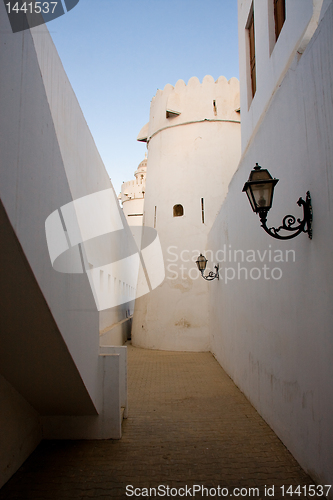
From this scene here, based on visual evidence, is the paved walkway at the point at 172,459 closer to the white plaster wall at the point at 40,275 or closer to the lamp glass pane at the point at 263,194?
the white plaster wall at the point at 40,275

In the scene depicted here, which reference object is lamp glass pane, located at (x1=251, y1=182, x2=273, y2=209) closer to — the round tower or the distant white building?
the round tower

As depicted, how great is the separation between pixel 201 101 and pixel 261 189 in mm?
10954

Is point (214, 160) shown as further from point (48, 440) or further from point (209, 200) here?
point (48, 440)

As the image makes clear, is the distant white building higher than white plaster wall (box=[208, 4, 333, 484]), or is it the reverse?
the distant white building

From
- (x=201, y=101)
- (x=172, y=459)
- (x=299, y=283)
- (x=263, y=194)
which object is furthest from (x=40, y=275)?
(x=201, y=101)

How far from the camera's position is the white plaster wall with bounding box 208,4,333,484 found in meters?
2.79

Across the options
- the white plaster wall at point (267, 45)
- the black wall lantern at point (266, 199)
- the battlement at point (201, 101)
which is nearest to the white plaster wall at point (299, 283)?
the black wall lantern at point (266, 199)

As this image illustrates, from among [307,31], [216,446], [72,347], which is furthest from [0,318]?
[307,31]

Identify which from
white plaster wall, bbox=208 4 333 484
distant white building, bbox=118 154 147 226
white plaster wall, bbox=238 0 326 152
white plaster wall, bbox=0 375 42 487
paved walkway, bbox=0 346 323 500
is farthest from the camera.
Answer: distant white building, bbox=118 154 147 226

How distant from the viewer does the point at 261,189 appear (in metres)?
3.07

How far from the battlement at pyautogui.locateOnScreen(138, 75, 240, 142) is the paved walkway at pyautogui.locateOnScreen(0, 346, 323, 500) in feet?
32.7

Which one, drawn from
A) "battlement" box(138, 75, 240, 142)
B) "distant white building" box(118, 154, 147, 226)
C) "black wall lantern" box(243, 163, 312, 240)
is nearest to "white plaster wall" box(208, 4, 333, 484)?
"black wall lantern" box(243, 163, 312, 240)

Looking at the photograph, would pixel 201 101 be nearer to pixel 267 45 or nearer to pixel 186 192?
pixel 186 192

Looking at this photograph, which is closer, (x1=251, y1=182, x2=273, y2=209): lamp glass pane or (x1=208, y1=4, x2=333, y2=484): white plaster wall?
(x1=208, y1=4, x2=333, y2=484): white plaster wall
